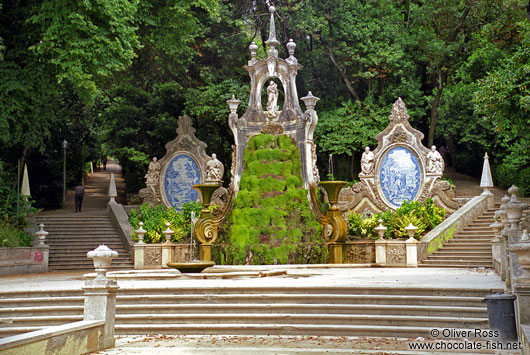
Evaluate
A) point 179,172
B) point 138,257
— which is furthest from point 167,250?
point 179,172

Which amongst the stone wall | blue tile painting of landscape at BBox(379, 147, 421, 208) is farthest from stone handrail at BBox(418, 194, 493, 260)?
the stone wall

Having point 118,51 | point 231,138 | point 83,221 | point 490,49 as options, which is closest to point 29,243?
point 83,221

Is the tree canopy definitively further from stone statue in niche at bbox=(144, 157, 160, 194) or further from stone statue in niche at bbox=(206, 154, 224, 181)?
stone statue in niche at bbox=(206, 154, 224, 181)

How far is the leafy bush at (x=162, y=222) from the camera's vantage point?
2089 centimetres

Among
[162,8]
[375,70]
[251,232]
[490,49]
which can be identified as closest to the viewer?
[251,232]

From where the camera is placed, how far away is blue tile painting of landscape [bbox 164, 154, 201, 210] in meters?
27.1

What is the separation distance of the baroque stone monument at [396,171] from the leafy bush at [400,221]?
2.25 meters

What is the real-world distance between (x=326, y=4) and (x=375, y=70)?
13.5 ft

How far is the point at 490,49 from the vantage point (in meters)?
26.8

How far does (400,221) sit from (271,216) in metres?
4.46

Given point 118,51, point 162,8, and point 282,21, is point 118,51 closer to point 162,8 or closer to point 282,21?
point 162,8

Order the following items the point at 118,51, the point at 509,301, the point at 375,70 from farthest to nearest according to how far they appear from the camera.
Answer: the point at 375,70, the point at 118,51, the point at 509,301

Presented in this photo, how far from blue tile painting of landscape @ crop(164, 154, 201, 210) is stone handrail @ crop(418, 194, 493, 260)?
11.5 metres

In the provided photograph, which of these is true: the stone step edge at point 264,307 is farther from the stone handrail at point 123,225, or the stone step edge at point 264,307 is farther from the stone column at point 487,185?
the stone column at point 487,185
